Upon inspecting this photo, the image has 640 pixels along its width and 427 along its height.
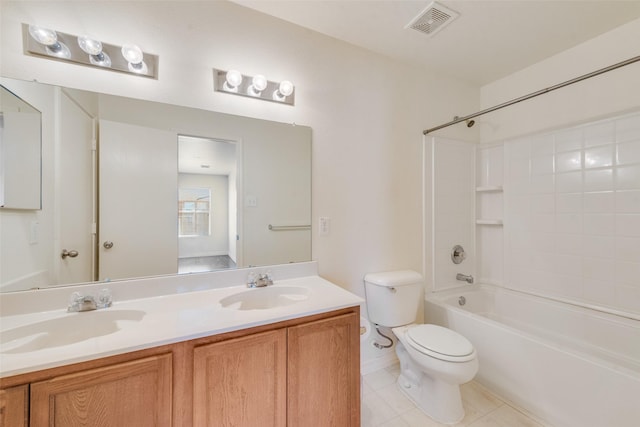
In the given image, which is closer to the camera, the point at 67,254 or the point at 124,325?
the point at 124,325

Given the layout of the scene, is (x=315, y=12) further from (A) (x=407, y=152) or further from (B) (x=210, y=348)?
(B) (x=210, y=348)

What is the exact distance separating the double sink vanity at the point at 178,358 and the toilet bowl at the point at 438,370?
0.53m

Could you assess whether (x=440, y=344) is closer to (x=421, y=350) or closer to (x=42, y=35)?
(x=421, y=350)

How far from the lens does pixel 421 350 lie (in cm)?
149

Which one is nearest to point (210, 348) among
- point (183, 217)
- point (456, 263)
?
point (183, 217)

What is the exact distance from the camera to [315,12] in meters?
Answer: 1.53

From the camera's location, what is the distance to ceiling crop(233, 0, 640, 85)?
58.4 inches

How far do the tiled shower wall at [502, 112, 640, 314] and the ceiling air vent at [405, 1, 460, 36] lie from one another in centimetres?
127

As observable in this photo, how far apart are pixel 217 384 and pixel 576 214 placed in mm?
2574

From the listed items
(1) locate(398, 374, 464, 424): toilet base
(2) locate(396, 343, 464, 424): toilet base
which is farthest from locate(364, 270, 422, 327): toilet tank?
(1) locate(398, 374, 464, 424): toilet base

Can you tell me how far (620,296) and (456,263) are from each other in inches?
→ 39.1

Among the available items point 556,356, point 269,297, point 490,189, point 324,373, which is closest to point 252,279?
point 269,297

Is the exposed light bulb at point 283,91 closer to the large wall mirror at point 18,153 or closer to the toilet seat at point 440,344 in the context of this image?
the large wall mirror at point 18,153

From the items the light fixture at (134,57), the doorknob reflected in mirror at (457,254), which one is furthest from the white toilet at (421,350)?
the light fixture at (134,57)
